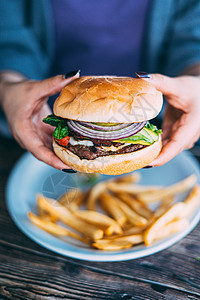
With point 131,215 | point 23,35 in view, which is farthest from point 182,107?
point 23,35

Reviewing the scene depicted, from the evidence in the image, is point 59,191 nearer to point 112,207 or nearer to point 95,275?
point 112,207

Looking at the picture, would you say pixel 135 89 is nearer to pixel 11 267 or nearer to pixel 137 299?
pixel 137 299

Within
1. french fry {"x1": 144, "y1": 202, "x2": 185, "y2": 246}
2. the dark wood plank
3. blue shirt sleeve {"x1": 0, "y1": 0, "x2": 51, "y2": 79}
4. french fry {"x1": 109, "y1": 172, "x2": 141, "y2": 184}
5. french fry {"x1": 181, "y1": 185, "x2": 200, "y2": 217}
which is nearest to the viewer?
the dark wood plank

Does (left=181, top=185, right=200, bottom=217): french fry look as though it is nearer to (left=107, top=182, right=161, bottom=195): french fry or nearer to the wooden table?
the wooden table

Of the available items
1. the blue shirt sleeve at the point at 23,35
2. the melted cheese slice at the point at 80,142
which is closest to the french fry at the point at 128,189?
the melted cheese slice at the point at 80,142

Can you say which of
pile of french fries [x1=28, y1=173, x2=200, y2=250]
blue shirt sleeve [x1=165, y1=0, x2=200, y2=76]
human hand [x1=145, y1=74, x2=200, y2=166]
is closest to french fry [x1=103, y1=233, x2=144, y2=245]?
pile of french fries [x1=28, y1=173, x2=200, y2=250]

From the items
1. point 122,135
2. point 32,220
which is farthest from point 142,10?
point 32,220

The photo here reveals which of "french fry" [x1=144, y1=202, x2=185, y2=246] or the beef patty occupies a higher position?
the beef patty
